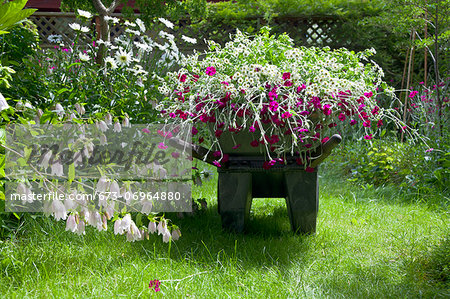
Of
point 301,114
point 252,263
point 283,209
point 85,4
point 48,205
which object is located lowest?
point 283,209

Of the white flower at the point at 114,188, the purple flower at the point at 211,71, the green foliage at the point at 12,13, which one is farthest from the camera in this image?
the purple flower at the point at 211,71

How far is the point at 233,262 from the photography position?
6.43ft

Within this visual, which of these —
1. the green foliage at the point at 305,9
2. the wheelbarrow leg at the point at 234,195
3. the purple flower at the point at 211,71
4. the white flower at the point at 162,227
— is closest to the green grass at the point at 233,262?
the wheelbarrow leg at the point at 234,195

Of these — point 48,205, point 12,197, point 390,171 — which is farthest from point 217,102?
point 390,171

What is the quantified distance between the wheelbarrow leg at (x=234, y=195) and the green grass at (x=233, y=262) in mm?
111

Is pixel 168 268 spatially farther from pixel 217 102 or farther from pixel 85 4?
pixel 85 4

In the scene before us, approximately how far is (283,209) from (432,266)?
4.25 feet

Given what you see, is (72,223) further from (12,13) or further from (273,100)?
(273,100)

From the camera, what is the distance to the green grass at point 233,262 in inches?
67.2

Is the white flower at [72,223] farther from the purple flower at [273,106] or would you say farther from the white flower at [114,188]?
the purple flower at [273,106]

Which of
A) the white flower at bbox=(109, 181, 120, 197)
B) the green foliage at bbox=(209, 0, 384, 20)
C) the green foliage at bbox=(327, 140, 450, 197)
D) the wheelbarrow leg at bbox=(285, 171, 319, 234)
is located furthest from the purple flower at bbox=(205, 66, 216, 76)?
the green foliage at bbox=(209, 0, 384, 20)

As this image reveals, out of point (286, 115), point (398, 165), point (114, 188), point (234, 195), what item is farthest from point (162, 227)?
point (398, 165)

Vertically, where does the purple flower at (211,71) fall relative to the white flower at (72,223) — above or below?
above

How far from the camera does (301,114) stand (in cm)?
204
